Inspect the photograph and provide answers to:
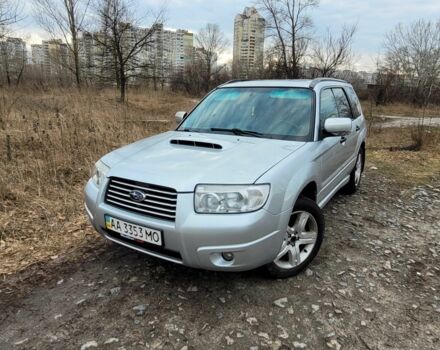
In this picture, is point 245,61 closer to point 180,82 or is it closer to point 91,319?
point 180,82

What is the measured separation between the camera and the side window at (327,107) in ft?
11.2

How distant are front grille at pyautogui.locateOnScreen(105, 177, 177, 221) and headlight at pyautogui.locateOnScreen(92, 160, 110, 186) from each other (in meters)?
0.16

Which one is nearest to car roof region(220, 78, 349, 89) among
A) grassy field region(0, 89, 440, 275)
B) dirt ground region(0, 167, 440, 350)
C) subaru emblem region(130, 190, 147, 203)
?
dirt ground region(0, 167, 440, 350)

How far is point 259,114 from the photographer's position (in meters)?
3.39

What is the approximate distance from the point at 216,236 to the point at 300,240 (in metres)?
1.00

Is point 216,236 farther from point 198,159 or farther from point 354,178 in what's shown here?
point 354,178

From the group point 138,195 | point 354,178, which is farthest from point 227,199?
point 354,178

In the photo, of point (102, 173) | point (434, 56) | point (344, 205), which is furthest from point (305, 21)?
point (102, 173)

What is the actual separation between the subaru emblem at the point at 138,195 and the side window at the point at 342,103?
9.38 ft

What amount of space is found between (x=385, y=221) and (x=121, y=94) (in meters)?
17.3

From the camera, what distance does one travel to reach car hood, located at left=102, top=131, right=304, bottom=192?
230cm

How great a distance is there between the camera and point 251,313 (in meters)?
2.42

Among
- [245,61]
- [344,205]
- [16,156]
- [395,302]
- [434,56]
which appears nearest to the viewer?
[395,302]

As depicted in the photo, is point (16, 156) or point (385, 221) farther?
point (16, 156)
